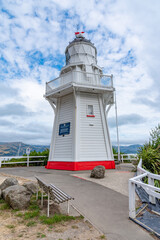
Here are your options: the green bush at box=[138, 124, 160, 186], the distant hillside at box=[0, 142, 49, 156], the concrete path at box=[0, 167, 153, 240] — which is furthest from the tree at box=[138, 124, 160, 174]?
the distant hillside at box=[0, 142, 49, 156]

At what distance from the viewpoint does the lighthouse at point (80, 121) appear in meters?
12.5

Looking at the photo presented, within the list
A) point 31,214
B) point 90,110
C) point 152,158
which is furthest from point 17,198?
point 90,110

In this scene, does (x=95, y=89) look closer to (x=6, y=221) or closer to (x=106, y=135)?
(x=106, y=135)

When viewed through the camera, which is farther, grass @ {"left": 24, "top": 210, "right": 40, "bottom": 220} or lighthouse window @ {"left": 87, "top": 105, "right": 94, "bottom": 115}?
lighthouse window @ {"left": 87, "top": 105, "right": 94, "bottom": 115}

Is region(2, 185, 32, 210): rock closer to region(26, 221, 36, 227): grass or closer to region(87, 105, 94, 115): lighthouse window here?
region(26, 221, 36, 227): grass

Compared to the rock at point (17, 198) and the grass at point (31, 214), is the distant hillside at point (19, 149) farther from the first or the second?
the grass at point (31, 214)

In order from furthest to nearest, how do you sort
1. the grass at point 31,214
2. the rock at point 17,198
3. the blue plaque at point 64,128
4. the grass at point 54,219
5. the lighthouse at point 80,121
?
1. the blue plaque at point 64,128
2. the lighthouse at point 80,121
3. the rock at point 17,198
4. the grass at point 31,214
5. the grass at point 54,219

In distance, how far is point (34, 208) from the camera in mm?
4453

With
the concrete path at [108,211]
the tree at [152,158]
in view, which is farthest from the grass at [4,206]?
the tree at [152,158]

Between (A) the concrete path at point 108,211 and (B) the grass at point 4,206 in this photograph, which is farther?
(B) the grass at point 4,206

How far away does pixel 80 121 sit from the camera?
13023 mm

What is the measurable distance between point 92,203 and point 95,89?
9.95 metres

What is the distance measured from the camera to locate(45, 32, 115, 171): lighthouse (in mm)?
12484

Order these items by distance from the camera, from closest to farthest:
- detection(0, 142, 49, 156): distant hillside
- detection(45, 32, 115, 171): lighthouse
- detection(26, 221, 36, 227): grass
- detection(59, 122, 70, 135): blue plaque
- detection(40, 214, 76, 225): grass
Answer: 1. detection(26, 221, 36, 227): grass
2. detection(40, 214, 76, 225): grass
3. detection(45, 32, 115, 171): lighthouse
4. detection(59, 122, 70, 135): blue plaque
5. detection(0, 142, 49, 156): distant hillside
